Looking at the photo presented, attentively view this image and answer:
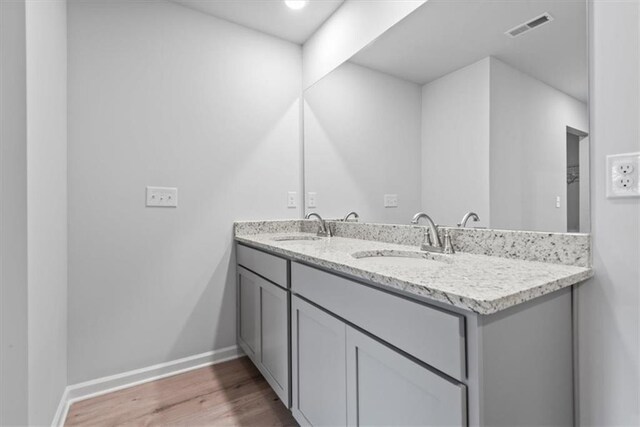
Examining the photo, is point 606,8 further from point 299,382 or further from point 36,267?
point 36,267

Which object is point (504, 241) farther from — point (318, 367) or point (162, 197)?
point (162, 197)

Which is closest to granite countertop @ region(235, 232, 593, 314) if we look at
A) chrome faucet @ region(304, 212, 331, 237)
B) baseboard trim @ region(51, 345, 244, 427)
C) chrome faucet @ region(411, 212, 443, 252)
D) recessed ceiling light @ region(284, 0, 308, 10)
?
chrome faucet @ region(411, 212, 443, 252)

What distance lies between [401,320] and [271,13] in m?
2.05

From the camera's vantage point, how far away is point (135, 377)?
1.74m

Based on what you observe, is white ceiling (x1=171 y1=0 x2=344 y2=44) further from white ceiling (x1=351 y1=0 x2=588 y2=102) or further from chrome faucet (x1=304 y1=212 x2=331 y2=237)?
chrome faucet (x1=304 y1=212 x2=331 y2=237)

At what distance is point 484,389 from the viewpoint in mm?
629

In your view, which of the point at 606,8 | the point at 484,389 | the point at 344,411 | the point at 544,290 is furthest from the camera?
the point at 344,411

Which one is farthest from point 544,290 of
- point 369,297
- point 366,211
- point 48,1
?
point 48,1

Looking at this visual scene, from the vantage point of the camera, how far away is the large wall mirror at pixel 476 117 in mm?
959

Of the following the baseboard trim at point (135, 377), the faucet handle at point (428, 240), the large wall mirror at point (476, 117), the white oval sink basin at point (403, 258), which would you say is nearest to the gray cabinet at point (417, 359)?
the white oval sink basin at point (403, 258)

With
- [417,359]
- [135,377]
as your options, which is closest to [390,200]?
[417,359]

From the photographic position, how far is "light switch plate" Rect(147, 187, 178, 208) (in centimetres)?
178

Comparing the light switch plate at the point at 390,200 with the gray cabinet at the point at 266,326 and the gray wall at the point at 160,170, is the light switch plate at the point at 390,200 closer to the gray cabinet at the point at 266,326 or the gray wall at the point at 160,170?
the gray cabinet at the point at 266,326

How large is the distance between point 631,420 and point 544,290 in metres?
0.48
